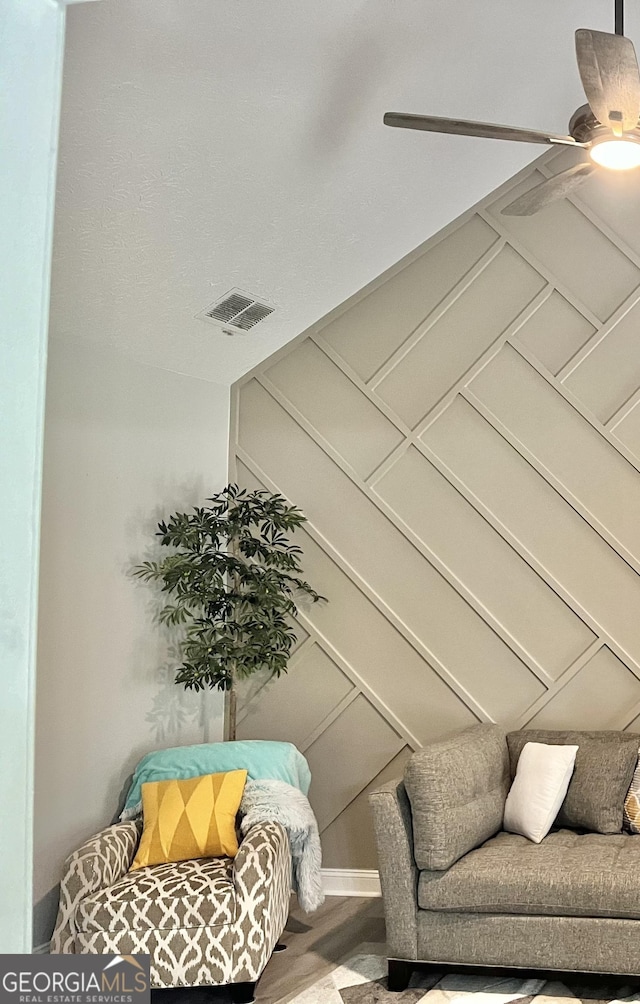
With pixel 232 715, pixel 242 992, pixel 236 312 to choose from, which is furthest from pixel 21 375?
pixel 232 715

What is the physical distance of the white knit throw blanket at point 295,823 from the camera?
136 inches

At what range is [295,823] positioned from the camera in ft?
11.4

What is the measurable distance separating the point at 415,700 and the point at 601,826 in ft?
3.45

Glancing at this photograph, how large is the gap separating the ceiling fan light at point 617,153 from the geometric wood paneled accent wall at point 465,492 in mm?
1692

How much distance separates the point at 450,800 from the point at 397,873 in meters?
0.31

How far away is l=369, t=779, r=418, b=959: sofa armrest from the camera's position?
3.13 meters

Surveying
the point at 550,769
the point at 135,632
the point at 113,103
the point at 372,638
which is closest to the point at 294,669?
the point at 372,638

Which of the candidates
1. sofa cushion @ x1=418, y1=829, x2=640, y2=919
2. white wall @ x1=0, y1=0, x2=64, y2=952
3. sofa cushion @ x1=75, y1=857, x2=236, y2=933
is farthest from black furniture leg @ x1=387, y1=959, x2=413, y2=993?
white wall @ x1=0, y1=0, x2=64, y2=952

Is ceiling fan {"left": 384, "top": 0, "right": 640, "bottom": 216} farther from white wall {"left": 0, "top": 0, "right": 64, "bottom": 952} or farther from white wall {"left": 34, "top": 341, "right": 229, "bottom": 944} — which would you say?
white wall {"left": 34, "top": 341, "right": 229, "bottom": 944}

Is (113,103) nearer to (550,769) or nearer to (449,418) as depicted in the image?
(449,418)

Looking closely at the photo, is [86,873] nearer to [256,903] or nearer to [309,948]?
[256,903]

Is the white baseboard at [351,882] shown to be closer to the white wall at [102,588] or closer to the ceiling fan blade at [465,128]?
the white wall at [102,588]

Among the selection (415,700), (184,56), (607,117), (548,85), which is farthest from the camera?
(415,700)

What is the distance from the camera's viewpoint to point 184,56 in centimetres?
258
